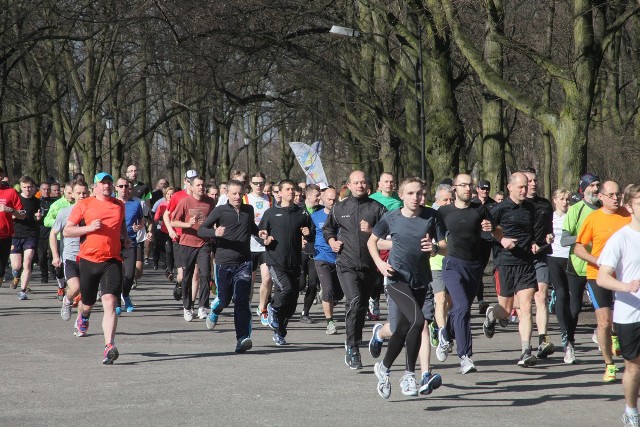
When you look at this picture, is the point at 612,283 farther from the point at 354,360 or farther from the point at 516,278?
the point at 516,278

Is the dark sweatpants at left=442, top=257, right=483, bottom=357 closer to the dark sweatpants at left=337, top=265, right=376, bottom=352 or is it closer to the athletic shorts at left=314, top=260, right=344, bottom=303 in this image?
the dark sweatpants at left=337, top=265, right=376, bottom=352

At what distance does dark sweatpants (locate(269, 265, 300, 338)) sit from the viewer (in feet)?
40.2

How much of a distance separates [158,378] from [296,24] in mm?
16164

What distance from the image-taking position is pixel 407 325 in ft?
28.7

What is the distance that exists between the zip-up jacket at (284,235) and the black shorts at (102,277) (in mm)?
2067

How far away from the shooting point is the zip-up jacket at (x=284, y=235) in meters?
12.4

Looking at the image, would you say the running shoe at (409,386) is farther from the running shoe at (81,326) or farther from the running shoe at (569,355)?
the running shoe at (81,326)

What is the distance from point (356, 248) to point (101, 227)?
2493 mm

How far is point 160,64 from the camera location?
31.8 metres

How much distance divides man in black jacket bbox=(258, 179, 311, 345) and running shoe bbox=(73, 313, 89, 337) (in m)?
2.08

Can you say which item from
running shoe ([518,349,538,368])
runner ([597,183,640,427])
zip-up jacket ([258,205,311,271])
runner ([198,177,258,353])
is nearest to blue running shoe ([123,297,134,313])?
runner ([198,177,258,353])

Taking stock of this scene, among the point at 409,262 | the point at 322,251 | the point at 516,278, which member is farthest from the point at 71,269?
the point at 409,262

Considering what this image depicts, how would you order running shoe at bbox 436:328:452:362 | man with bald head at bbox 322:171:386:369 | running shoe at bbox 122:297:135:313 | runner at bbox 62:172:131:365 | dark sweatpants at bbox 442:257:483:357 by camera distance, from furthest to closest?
running shoe at bbox 122:297:135:313
running shoe at bbox 436:328:452:362
runner at bbox 62:172:131:365
man with bald head at bbox 322:171:386:369
dark sweatpants at bbox 442:257:483:357

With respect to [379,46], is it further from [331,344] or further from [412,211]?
[412,211]
